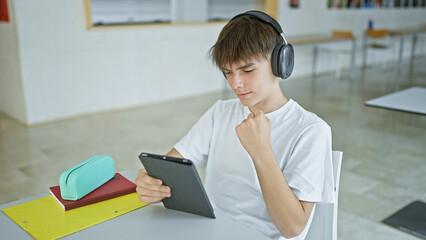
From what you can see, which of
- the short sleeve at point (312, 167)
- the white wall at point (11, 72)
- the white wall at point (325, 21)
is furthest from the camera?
the white wall at point (325, 21)

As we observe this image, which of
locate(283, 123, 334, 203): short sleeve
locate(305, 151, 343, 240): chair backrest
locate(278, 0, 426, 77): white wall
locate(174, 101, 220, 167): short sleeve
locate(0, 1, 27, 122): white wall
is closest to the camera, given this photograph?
locate(283, 123, 334, 203): short sleeve

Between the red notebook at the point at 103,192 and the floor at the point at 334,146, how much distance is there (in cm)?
150

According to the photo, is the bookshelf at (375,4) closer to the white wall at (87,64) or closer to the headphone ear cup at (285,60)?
the white wall at (87,64)

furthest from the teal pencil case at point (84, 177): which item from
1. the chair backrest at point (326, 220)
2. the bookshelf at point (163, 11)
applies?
the bookshelf at point (163, 11)

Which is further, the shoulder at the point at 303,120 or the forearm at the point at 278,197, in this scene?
the shoulder at the point at 303,120

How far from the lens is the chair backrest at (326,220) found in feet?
4.12

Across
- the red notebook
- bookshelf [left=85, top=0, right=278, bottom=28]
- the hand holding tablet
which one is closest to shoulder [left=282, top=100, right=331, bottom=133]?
the hand holding tablet

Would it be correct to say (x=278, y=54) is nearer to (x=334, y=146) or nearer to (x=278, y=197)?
→ (x=278, y=197)

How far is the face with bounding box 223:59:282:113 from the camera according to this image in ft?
4.01

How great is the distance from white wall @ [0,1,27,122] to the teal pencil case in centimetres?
369

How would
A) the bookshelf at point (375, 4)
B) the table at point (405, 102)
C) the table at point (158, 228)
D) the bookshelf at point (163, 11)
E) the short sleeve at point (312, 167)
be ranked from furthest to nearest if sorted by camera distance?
the bookshelf at point (375, 4) < the bookshelf at point (163, 11) < the table at point (405, 102) < the short sleeve at point (312, 167) < the table at point (158, 228)

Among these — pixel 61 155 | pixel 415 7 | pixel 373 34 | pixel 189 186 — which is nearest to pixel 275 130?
pixel 189 186

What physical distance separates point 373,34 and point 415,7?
3466 mm

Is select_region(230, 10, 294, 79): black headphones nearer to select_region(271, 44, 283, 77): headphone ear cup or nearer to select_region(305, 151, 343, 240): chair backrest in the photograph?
select_region(271, 44, 283, 77): headphone ear cup
